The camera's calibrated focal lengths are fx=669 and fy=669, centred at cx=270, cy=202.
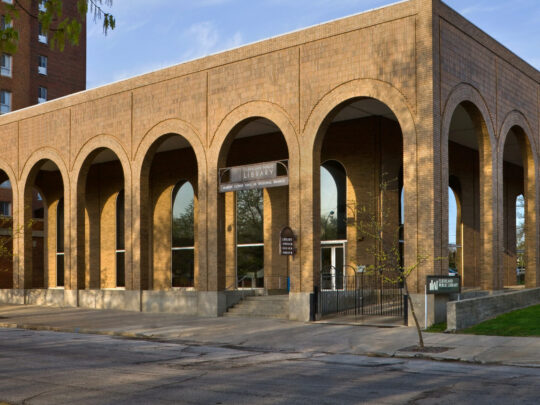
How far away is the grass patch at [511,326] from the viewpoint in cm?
1852

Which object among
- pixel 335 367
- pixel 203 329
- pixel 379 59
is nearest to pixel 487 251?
pixel 379 59

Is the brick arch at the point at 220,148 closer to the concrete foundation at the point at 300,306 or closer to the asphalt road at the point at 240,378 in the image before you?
the concrete foundation at the point at 300,306

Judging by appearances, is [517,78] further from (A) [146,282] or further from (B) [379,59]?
(A) [146,282]

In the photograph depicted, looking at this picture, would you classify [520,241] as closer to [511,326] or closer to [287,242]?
[287,242]

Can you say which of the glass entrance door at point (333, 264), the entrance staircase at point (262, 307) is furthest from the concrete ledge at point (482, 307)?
the glass entrance door at point (333, 264)

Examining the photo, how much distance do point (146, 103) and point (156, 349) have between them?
15440mm

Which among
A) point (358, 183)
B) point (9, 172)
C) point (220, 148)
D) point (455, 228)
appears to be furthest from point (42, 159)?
point (455, 228)

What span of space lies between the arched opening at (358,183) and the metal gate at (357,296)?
21cm

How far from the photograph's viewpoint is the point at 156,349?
1703cm

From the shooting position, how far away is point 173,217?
3750cm

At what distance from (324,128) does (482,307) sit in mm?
8151

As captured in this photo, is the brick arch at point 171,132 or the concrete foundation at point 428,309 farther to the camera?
the brick arch at point 171,132

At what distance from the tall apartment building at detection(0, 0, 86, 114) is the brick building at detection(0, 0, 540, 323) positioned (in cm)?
2111

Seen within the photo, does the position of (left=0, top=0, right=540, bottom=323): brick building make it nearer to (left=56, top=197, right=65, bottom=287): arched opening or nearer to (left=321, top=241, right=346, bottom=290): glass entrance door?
(left=321, top=241, right=346, bottom=290): glass entrance door
